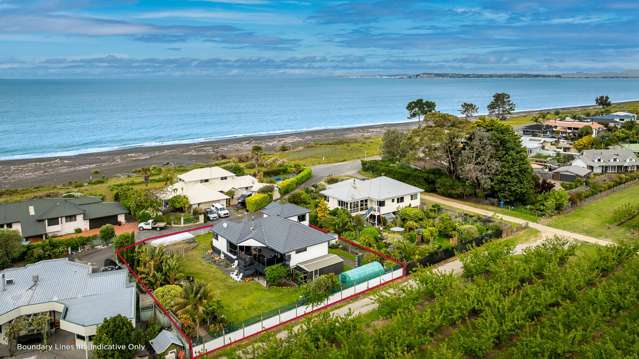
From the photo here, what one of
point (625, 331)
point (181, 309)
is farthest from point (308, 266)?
point (625, 331)

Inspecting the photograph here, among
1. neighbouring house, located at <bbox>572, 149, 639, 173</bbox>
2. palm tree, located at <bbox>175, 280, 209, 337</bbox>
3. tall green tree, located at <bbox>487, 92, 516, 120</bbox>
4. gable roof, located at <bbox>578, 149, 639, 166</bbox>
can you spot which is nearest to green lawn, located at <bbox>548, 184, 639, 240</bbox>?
neighbouring house, located at <bbox>572, 149, 639, 173</bbox>

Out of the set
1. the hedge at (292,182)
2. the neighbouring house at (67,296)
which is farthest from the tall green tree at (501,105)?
the neighbouring house at (67,296)

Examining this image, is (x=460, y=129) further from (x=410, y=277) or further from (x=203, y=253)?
(x=203, y=253)

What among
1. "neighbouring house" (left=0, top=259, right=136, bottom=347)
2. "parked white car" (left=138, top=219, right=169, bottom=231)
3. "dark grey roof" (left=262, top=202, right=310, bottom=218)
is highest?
"dark grey roof" (left=262, top=202, right=310, bottom=218)

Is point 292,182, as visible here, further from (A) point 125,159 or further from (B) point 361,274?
(A) point 125,159

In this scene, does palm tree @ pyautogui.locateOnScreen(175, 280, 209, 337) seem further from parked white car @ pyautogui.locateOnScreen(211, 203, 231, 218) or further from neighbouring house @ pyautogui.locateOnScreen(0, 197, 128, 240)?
neighbouring house @ pyautogui.locateOnScreen(0, 197, 128, 240)
